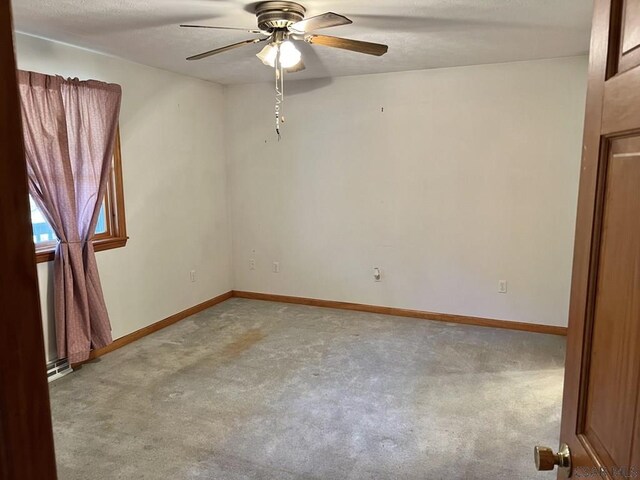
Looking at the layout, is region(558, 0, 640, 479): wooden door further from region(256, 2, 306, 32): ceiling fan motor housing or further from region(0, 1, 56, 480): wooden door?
region(256, 2, 306, 32): ceiling fan motor housing

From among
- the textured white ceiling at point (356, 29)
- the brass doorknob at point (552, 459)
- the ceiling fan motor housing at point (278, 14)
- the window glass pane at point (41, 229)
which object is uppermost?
the textured white ceiling at point (356, 29)

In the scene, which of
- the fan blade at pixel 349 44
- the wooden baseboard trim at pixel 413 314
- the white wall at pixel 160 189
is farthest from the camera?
the wooden baseboard trim at pixel 413 314

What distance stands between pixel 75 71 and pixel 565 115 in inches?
151

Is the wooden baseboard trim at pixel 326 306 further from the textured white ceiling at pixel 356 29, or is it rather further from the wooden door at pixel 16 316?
the wooden door at pixel 16 316

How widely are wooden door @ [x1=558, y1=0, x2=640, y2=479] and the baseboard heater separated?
129 inches

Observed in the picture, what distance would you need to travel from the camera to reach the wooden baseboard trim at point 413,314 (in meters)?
4.09

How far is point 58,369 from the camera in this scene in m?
3.25

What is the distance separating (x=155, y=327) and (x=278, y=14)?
2.92m

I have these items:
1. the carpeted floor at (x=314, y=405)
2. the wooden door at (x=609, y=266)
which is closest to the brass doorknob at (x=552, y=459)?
the wooden door at (x=609, y=266)

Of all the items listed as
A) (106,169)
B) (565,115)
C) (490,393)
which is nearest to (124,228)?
(106,169)

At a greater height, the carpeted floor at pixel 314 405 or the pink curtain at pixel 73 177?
the pink curtain at pixel 73 177

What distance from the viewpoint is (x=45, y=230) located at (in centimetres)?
326

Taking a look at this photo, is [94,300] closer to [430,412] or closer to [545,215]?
[430,412]

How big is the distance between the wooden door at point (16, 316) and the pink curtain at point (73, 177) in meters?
2.83
